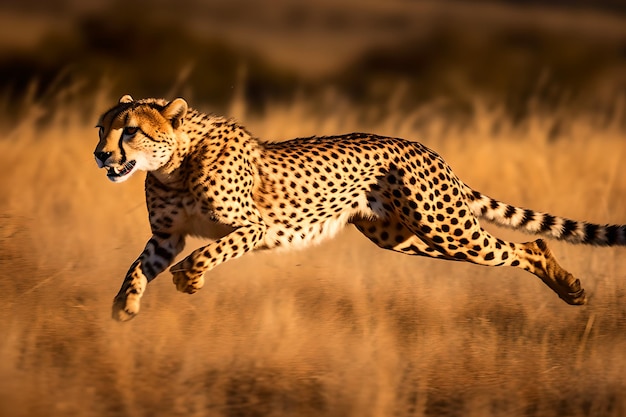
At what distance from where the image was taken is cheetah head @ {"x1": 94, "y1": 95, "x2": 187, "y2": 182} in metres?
4.74

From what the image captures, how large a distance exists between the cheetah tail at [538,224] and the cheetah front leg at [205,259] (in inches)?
47.1

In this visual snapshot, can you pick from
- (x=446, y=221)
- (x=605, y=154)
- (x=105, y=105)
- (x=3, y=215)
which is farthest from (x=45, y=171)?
(x=605, y=154)

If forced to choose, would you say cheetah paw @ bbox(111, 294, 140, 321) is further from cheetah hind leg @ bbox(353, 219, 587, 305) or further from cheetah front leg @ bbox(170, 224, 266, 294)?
cheetah hind leg @ bbox(353, 219, 587, 305)

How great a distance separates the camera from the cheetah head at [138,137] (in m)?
4.74

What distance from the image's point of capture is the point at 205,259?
473cm

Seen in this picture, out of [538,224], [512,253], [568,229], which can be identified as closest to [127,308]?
[512,253]

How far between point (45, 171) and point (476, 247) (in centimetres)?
345

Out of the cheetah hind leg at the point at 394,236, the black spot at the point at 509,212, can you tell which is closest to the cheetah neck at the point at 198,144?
the cheetah hind leg at the point at 394,236

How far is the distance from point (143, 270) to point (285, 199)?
0.64 meters

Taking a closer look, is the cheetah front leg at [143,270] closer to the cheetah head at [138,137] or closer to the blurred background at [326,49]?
the cheetah head at [138,137]

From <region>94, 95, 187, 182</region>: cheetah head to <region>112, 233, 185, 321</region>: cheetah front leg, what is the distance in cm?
35

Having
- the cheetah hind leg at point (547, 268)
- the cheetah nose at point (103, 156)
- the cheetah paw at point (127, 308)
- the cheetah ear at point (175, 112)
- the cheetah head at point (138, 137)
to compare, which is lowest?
the cheetah paw at point (127, 308)

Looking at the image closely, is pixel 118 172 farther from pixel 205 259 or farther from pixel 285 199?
pixel 285 199

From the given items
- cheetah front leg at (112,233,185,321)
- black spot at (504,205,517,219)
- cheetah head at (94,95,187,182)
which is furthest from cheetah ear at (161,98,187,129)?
black spot at (504,205,517,219)
